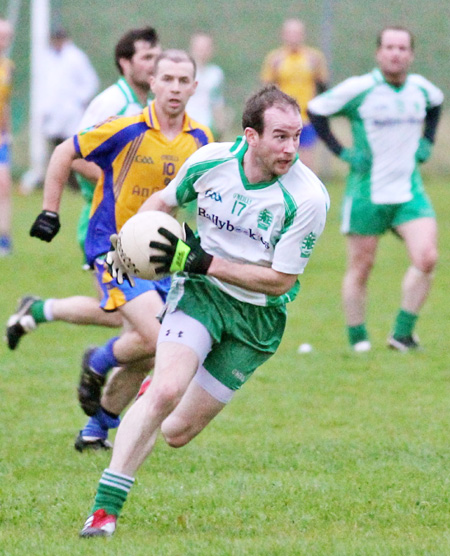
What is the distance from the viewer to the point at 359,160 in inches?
351

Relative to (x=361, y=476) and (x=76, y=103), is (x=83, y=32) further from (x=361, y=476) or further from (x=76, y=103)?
(x=361, y=476)

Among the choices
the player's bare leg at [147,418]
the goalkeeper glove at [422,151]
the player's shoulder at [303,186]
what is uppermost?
the player's shoulder at [303,186]

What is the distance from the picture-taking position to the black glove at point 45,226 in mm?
5922

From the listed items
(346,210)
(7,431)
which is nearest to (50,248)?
(346,210)

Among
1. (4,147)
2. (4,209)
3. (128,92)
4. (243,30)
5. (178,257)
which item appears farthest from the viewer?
(243,30)

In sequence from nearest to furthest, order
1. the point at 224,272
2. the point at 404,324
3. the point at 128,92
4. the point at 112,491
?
the point at 112,491, the point at 224,272, the point at 128,92, the point at 404,324

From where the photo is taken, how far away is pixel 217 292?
204 inches

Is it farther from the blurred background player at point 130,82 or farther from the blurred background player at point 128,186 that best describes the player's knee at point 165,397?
the blurred background player at point 130,82

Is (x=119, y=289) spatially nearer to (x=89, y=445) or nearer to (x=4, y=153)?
(x=89, y=445)

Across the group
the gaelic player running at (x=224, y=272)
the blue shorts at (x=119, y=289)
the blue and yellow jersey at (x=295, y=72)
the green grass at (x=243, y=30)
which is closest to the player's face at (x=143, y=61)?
the blue shorts at (x=119, y=289)

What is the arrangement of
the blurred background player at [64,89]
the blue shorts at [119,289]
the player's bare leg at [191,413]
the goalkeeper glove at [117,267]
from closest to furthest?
the goalkeeper glove at [117,267], the player's bare leg at [191,413], the blue shorts at [119,289], the blurred background player at [64,89]

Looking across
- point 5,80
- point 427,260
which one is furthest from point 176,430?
point 5,80

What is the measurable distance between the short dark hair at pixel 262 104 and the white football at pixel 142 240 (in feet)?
1.77

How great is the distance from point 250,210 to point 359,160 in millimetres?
4004
